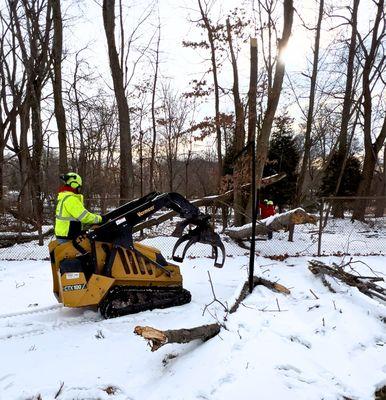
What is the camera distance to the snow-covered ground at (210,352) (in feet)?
10.9

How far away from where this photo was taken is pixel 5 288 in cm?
734

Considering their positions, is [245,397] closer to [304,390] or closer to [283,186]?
[304,390]

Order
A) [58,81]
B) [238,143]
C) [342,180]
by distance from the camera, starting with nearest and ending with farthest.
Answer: [58,81] < [238,143] < [342,180]

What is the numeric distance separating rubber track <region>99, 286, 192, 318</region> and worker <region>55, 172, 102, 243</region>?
102 cm

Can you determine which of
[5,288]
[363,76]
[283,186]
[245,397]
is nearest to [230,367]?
[245,397]

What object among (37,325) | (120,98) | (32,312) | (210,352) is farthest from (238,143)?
(210,352)

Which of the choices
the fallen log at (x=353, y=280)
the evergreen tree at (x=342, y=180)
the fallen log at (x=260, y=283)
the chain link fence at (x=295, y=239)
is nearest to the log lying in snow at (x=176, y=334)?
the fallen log at (x=260, y=283)

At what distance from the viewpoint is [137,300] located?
5496 millimetres

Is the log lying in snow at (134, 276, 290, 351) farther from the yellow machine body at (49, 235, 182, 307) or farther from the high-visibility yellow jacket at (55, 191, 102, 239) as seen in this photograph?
the high-visibility yellow jacket at (55, 191, 102, 239)

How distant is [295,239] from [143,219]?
8997 millimetres

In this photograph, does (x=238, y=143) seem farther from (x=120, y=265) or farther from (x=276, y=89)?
(x=120, y=265)

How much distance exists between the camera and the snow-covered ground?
10.9 feet

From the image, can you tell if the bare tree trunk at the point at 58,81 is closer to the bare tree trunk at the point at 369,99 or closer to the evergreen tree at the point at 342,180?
the bare tree trunk at the point at 369,99

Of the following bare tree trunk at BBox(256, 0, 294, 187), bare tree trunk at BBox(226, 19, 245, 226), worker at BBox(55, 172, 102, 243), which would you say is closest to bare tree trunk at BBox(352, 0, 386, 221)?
bare tree trunk at BBox(226, 19, 245, 226)
